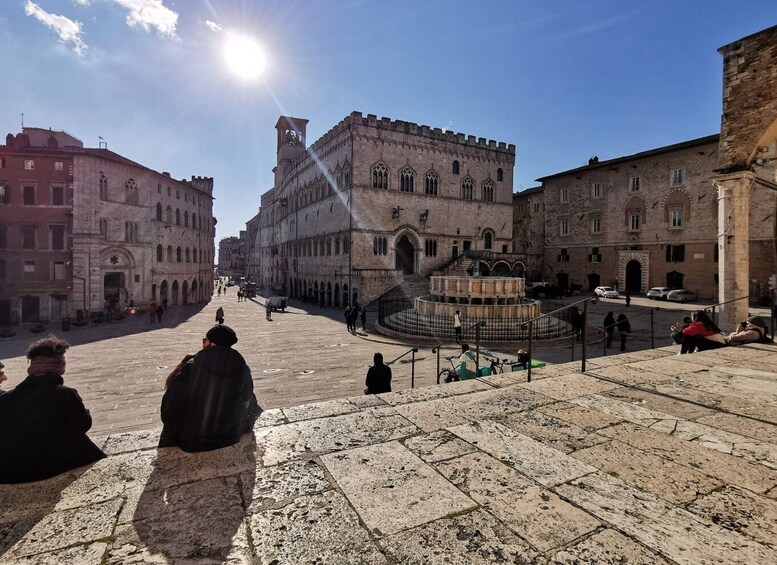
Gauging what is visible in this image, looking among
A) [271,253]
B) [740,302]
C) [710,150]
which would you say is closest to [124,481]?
[740,302]

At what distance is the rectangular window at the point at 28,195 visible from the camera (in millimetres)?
27328

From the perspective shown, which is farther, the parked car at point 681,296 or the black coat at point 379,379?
the parked car at point 681,296

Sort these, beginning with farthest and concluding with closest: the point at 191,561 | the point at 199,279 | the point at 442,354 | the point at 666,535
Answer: the point at 199,279
the point at 442,354
the point at 666,535
the point at 191,561

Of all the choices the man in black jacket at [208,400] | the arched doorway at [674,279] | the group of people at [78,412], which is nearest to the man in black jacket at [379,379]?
the group of people at [78,412]

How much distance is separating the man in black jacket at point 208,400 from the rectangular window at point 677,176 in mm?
39065

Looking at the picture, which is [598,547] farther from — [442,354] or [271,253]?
[271,253]

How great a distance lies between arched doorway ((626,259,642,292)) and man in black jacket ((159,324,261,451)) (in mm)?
39662

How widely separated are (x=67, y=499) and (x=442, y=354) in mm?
13019

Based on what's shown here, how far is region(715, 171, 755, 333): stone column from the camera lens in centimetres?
1042

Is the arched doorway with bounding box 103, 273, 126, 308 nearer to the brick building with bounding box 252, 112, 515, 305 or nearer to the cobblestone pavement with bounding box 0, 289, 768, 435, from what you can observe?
the cobblestone pavement with bounding box 0, 289, 768, 435

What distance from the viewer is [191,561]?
2.09 metres

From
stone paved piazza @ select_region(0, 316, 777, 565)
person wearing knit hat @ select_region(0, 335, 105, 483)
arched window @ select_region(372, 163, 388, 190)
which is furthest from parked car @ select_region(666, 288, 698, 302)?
person wearing knit hat @ select_region(0, 335, 105, 483)

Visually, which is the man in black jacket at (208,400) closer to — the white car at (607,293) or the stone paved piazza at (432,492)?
the stone paved piazza at (432,492)

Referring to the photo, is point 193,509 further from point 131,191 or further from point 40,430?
point 131,191
